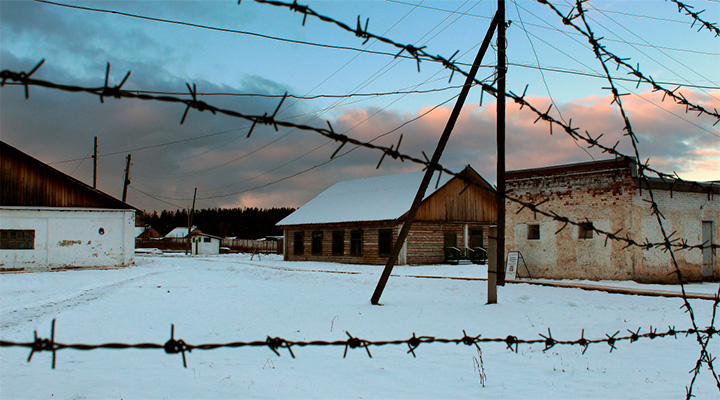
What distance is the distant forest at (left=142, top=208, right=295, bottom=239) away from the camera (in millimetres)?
112625

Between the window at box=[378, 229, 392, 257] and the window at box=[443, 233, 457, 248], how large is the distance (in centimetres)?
379

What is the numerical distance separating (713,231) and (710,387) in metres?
16.0

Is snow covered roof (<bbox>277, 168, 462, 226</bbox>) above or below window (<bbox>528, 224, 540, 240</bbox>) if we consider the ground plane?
above

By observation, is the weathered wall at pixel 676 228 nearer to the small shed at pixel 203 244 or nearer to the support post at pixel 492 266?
the support post at pixel 492 266

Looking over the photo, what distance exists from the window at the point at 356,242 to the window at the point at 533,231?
1433 centimetres

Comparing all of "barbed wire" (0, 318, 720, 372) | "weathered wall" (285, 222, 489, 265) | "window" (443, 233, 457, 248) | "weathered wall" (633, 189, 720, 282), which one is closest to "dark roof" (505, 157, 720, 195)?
"weathered wall" (633, 189, 720, 282)

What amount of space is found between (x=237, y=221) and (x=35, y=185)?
9274cm

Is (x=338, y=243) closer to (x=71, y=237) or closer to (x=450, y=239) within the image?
(x=450, y=239)

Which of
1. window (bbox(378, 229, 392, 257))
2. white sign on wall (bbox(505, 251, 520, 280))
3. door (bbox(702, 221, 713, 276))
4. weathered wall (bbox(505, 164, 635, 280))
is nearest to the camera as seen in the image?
weathered wall (bbox(505, 164, 635, 280))

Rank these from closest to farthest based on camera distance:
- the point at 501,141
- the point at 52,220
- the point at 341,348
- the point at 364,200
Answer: the point at 341,348 → the point at 501,141 → the point at 52,220 → the point at 364,200

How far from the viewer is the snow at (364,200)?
33.3m

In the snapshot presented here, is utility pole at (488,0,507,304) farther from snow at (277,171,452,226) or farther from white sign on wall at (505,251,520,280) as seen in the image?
snow at (277,171,452,226)

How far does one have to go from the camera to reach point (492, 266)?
13.1 meters

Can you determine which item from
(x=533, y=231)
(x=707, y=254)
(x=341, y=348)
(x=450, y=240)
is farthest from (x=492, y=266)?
(x=450, y=240)
